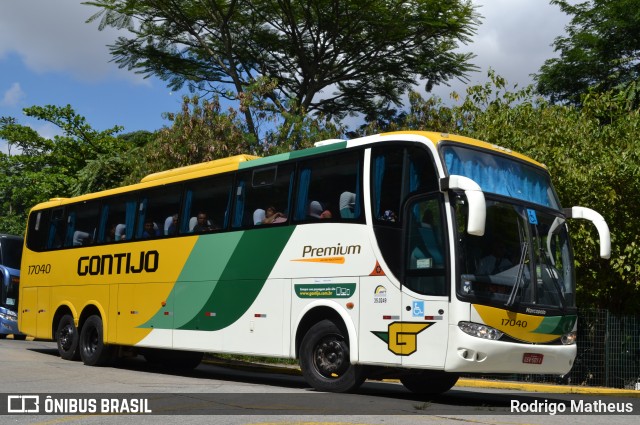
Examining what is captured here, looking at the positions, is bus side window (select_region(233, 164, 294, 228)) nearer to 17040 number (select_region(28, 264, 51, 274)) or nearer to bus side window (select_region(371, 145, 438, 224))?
bus side window (select_region(371, 145, 438, 224))

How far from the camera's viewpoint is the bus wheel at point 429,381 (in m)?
13.0

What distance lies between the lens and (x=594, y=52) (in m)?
34.2

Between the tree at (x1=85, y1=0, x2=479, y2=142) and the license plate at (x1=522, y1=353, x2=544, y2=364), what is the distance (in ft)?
69.9

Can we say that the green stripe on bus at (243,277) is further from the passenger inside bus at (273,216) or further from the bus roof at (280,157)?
the bus roof at (280,157)

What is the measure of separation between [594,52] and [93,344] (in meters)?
23.8

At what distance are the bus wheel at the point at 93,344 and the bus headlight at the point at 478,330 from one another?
892 cm

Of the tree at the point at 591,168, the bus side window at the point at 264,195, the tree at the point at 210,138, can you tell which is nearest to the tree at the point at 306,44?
the tree at the point at 210,138

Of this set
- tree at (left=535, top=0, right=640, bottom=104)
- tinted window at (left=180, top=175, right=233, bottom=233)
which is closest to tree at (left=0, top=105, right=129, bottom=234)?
tree at (left=535, top=0, right=640, bottom=104)

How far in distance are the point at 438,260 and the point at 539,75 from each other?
88.5 ft

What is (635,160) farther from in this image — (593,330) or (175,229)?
(175,229)

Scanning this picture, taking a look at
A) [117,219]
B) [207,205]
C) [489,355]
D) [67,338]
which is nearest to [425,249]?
[489,355]

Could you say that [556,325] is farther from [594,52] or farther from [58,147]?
[58,147]

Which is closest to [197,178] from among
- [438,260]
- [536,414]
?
[438,260]

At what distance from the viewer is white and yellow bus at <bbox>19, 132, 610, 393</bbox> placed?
11094 mm
